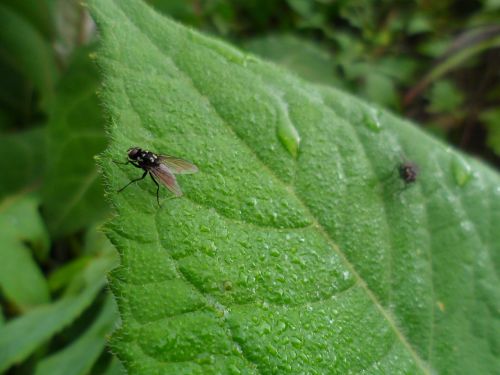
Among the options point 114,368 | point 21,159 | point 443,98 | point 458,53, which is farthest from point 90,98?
point 458,53

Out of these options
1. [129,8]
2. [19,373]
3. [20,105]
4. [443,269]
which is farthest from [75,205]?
[443,269]

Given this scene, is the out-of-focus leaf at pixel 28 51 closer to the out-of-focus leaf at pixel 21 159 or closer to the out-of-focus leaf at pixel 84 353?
the out-of-focus leaf at pixel 21 159

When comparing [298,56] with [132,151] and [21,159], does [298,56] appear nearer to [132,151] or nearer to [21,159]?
[21,159]

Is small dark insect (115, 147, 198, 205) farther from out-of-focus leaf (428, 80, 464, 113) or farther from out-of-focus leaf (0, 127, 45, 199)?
out-of-focus leaf (428, 80, 464, 113)

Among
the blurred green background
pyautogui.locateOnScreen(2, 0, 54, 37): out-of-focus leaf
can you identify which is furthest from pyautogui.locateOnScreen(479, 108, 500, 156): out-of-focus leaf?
pyautogui.locateOnScreen(2, 0, 54, 37): out-of-focus leaf

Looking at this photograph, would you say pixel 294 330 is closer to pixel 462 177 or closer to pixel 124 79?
pixel 124 79

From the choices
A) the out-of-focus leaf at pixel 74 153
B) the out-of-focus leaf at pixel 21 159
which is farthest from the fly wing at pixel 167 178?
the out-of-focus leaf at pixel 21 159
